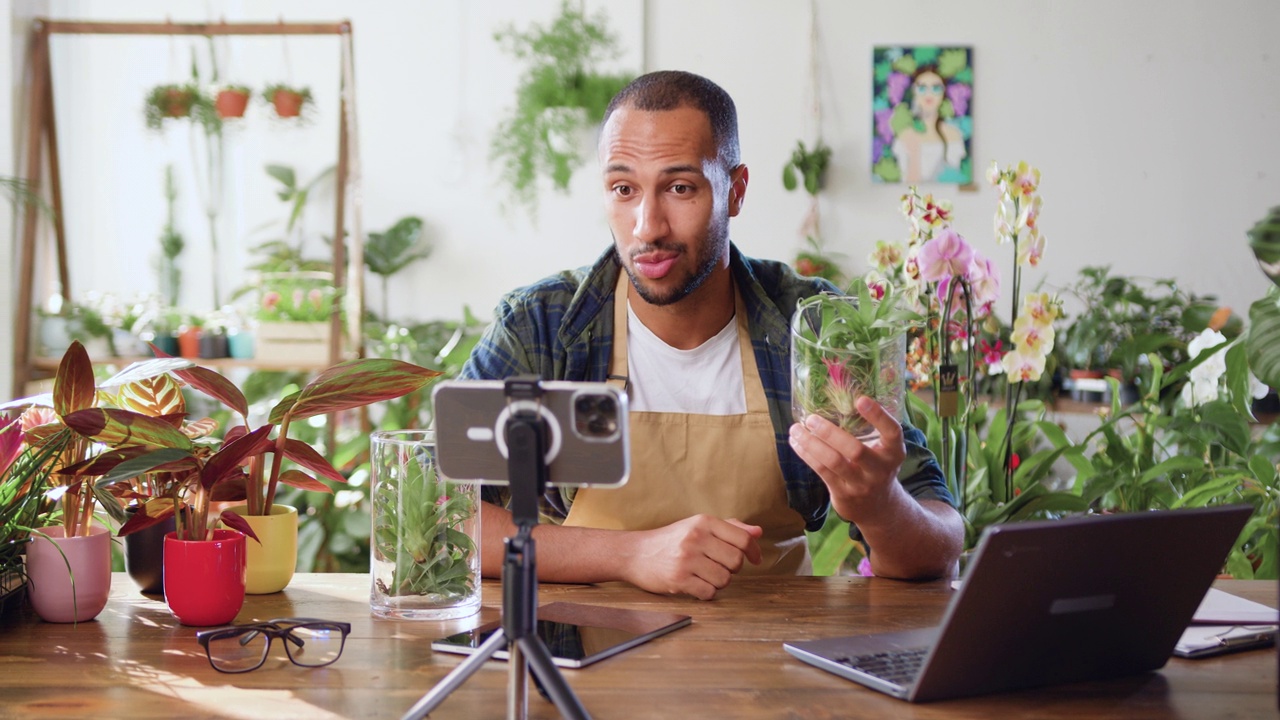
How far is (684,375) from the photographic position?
200cm

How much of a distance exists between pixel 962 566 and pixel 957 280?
0.50m

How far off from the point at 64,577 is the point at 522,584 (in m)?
0.72

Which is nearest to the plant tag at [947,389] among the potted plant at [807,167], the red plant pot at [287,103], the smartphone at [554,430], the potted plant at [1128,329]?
the smartphone at [554,430]

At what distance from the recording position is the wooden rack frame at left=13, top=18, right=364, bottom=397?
3.64m

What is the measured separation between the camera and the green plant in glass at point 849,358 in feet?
4.20

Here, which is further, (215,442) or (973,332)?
(973,332)

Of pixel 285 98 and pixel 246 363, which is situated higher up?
pixel 285 98

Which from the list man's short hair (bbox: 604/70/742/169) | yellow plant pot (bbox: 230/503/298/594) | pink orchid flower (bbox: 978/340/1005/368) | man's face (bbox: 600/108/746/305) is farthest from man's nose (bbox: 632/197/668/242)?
pink orchid flower (bbox: 978/340/1005/368)

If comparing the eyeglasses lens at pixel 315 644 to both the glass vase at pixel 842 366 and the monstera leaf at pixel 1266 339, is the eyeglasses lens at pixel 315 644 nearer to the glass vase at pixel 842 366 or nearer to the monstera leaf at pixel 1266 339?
the glass vase at pixel 842 366

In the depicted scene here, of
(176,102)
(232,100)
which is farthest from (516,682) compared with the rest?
(176,102)

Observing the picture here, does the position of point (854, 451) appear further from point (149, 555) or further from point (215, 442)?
point (149, 555)

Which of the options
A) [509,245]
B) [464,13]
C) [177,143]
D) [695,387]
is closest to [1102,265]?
[509,245]

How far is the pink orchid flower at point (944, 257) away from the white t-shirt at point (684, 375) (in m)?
0.36

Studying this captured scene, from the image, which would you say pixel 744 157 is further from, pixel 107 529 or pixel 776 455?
pixel 107 529
